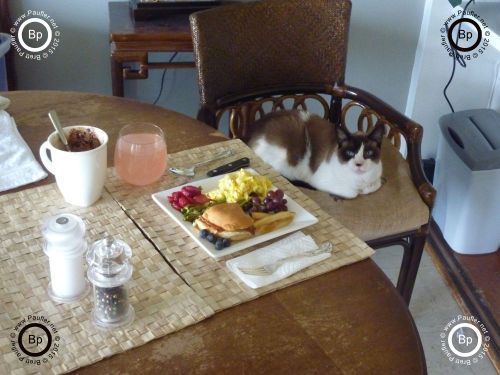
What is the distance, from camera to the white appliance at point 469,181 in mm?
2111

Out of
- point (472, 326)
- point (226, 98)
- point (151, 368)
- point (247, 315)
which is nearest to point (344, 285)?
point (247, 315)

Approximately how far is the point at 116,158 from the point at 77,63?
128cm

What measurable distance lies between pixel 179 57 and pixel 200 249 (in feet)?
4.89

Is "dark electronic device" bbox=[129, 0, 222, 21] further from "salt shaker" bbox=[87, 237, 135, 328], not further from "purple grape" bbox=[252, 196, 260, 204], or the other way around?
"salt shaker" bbox=[87, 237, 135, 328]

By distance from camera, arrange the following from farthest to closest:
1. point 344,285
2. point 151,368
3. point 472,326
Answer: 1. point 472,326
2. point 344,285
3. point 151,368

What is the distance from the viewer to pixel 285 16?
1.78 m

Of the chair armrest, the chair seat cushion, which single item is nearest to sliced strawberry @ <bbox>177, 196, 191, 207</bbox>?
the chair seat cushion

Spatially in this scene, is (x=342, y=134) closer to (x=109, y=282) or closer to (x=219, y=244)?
(x=219, y=244)

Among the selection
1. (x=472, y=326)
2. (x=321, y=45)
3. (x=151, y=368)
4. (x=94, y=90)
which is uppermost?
(x=321, y=45)

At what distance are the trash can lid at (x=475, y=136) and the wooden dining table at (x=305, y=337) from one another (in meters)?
1.27

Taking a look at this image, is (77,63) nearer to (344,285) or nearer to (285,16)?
(285,16)

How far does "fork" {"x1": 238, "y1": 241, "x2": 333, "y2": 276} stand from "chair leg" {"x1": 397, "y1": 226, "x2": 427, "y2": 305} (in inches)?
28.0

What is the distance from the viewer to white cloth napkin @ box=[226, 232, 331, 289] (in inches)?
36.8

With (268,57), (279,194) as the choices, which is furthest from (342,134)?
(279,194)
